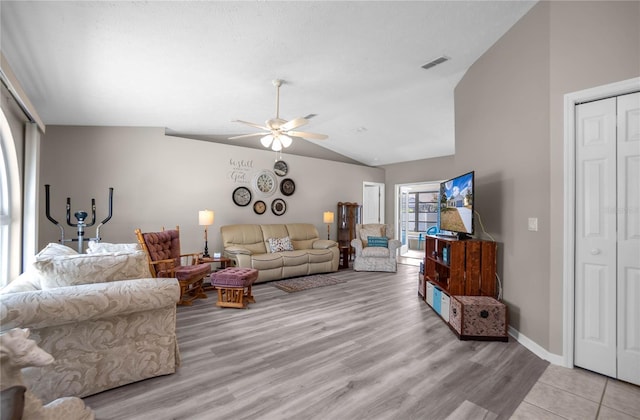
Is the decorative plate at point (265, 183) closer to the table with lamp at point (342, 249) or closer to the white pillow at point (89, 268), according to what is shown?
the table with lamp at point (342, 249)

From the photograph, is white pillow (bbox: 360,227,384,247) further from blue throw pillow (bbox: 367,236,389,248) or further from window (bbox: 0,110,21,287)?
window (bbox: 0,110,21,287)

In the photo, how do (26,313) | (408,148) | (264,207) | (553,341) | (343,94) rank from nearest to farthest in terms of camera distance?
(26,313)
(553,341)
(343,94)
(264,207)
(408,148)

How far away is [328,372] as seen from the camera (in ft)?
7.20

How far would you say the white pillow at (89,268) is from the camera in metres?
1.94

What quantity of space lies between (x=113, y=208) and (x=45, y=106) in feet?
5.29

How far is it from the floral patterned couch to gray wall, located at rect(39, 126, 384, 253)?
2.89 meters

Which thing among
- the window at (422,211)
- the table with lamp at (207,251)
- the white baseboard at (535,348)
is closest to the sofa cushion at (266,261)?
the table with lamp at (207,251)

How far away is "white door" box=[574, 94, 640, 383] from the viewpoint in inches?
82.0

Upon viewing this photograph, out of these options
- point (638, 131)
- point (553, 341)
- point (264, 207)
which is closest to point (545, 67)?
point (638, 131)

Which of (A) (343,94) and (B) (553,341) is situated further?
(A) (343,94)

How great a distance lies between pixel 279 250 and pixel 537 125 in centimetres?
437

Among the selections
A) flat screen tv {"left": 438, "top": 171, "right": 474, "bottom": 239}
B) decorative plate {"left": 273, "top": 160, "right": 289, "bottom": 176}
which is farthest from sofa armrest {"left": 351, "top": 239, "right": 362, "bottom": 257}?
flat screen tv {"left": 438, "top": 171, "right": 474, "bottom": 239}

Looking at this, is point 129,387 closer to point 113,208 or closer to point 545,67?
point 113,208

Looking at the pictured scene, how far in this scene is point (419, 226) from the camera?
35.0 ft
